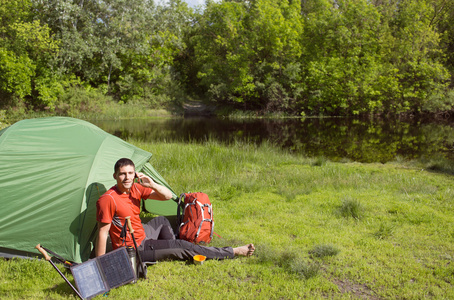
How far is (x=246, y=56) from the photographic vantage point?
31125 mm

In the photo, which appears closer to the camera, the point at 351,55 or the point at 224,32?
the point at 351,55

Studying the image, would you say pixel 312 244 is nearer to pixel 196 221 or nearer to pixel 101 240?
pixel 196 221

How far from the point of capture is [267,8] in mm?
30594

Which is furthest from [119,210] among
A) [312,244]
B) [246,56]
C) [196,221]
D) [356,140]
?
[246,56]

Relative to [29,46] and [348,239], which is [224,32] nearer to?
[29,46]

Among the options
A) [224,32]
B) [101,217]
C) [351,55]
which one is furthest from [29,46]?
[101,217]

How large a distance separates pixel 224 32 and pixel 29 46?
16.0m

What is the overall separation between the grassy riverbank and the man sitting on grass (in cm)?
14

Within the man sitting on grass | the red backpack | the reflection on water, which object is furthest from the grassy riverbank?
the reflection on water

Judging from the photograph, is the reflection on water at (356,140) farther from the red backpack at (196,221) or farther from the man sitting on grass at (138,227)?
the man sitting on grass at (138,227)

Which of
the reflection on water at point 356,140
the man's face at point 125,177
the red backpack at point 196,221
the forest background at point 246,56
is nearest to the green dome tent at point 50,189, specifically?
the man's face at point 125,177

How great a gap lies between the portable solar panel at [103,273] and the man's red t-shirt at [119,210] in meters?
0.30

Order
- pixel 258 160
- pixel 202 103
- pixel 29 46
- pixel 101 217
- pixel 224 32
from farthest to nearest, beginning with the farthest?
1. pixel 202 103
2. pixel 224 32
3. pixel 29 46
4. pixel 258 160
5. pixel 101 217

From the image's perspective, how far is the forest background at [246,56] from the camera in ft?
87.6
